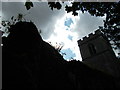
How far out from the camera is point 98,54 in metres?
21.9

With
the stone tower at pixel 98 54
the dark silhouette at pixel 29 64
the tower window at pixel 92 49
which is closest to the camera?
the dark silhouette at pixel 29 64

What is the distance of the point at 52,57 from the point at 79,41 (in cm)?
1909

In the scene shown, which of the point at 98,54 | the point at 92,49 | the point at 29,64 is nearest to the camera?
the point at 29,64

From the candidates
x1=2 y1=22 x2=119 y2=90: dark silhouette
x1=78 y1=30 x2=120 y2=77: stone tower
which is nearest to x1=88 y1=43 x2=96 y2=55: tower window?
x1=78 y1=30 x2=120 y2=77: stone tower

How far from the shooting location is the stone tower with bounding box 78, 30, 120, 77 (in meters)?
20.1

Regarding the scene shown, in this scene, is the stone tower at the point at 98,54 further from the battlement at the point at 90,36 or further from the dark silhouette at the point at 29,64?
the dark silhouette at the point at 29,64

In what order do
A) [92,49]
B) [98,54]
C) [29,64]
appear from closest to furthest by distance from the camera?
[29,64] → [98,54] → [92,49]

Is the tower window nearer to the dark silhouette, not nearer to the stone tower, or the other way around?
the stone tower

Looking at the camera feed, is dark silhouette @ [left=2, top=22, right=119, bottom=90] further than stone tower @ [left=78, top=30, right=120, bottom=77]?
No

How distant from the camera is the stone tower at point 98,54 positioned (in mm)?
20094

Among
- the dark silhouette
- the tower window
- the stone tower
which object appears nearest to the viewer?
the dark silhouette

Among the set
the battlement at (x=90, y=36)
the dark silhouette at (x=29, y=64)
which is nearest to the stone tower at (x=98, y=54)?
the battlement at (x=90, y=36)

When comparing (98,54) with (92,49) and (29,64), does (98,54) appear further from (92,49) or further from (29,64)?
(29,64)

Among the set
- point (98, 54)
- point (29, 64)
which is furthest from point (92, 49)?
point (29, 64)
